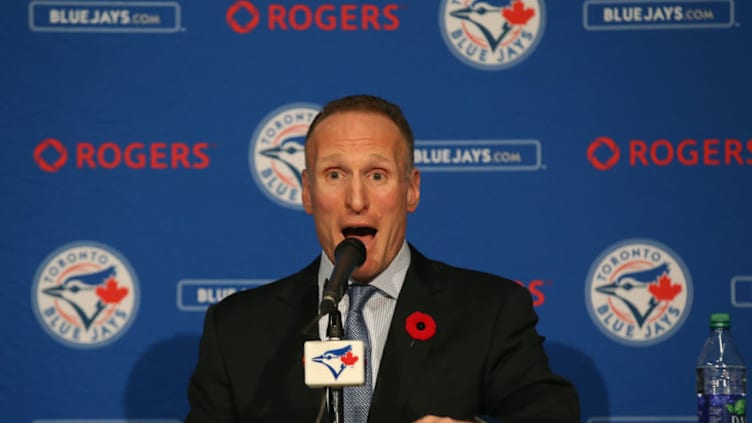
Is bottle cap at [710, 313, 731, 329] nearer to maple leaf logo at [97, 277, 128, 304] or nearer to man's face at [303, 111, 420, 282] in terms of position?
man's face at [303, 111, 420, 282]

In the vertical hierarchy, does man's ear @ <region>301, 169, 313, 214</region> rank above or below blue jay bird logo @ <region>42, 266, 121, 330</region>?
above

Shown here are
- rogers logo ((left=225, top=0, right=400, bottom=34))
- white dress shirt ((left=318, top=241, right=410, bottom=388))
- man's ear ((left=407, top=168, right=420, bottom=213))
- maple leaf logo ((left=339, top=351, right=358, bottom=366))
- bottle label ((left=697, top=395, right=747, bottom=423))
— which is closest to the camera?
maple leaf logo ((left=339, top=351, right=358, bottom=366))

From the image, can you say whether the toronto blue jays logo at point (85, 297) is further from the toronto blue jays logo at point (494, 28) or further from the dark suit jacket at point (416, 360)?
the toronto blue jays logo at point (494, 28)

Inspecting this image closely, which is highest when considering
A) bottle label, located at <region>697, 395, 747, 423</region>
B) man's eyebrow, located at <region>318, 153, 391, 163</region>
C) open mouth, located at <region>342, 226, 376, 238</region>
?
man's eyebrow, located at <region>318, 153, 391, 163</region>

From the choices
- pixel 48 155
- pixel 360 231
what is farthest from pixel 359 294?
pixel 48 155

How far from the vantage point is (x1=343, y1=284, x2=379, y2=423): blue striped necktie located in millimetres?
2643

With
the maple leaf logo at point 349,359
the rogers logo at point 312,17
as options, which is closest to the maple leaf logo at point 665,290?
the rogers logo at point 312,17

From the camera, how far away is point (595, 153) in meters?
3.57

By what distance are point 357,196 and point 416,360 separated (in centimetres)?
45

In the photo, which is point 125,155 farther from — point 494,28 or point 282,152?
point 494,28

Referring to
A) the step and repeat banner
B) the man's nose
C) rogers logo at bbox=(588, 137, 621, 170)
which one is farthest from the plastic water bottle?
the man's nose

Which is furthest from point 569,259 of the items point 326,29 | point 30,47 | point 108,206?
point 30,47

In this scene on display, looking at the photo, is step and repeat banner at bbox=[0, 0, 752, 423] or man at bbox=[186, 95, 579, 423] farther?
step and repeat banner at bbox=[0, 0, 752, 423]

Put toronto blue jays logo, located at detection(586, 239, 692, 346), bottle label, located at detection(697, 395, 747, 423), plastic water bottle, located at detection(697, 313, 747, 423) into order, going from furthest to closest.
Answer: toronto blue jays logo, located at detection(586, 239, 692, 346), plastic water bottle, located at detection(697, 313, 747, 423), bottle label, located at detection(697, 395, 747, 423)
